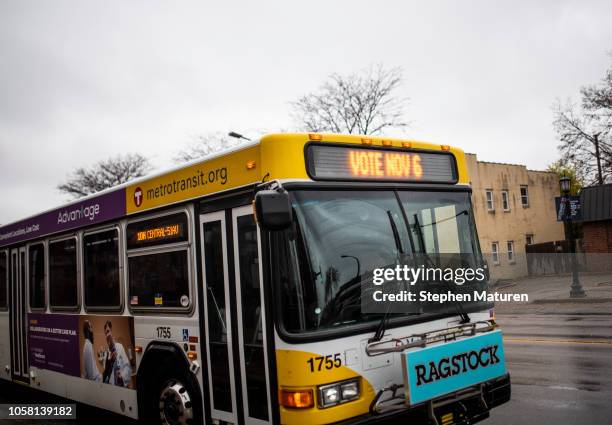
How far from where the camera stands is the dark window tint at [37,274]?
954 centimetres

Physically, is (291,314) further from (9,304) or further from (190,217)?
(9,304)

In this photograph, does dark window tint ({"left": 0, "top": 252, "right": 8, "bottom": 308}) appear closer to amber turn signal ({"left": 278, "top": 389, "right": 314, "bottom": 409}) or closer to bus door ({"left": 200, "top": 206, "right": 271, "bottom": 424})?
bus door ({"left": 200, "top": 206, "right": 271, "bottom": 424})

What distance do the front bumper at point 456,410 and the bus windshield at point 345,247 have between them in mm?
797

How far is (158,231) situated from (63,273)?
308 cm

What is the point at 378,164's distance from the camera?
548 centimetres

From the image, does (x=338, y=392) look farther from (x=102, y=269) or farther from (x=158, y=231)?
(x=102, y=269)

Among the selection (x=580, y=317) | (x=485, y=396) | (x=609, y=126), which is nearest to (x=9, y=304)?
(x=485, y=396)

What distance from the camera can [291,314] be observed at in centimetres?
470

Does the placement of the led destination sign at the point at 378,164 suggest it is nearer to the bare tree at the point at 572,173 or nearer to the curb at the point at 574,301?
the curb at the point at 574,301

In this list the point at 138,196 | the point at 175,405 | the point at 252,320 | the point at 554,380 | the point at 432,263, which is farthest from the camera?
the point at 554,380

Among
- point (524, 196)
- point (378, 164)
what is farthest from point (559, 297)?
point (378, 164)

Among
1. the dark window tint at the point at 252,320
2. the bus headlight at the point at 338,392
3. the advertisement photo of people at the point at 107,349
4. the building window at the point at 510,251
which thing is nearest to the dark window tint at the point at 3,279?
the advertisement photo of people at the point at 107,349

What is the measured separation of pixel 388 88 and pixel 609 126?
58.8 feet

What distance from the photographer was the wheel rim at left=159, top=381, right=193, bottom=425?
598 cm
